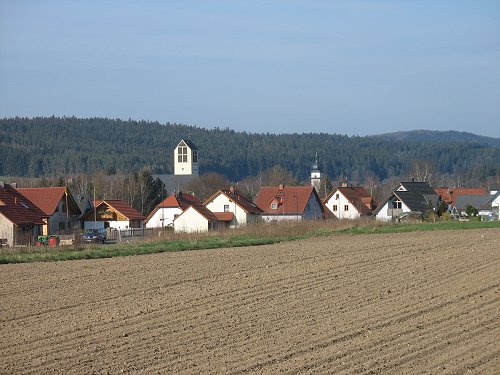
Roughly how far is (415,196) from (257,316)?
236 ft

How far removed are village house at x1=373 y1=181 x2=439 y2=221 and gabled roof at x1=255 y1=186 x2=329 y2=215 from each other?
25.8 ft

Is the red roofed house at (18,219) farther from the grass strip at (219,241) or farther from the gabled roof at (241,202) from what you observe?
the gabled roof at (241,202)

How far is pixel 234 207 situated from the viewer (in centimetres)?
7912

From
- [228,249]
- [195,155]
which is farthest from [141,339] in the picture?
[195,155]

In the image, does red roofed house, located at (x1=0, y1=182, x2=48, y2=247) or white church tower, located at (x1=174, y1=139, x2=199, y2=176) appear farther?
white church tower, located at (x1=174, y1=139, x2=199, y2=176)

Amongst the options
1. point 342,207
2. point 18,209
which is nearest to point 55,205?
point 18,209

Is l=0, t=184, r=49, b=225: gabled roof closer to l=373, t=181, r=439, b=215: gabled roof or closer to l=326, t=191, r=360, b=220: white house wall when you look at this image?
l=373, t=181, r=439, b=215: gabled roof

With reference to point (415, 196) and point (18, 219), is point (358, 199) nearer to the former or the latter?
point (415, 196)

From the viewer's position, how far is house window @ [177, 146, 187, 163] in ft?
528

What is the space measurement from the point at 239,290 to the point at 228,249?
56.6 feet

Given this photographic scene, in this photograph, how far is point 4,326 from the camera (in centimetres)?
1852

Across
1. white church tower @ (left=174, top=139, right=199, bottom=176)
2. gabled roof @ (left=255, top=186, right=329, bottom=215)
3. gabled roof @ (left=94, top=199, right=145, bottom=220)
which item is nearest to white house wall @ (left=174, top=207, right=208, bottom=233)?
gabled roof @ (left=94, top=199, right=145, bottom=220)

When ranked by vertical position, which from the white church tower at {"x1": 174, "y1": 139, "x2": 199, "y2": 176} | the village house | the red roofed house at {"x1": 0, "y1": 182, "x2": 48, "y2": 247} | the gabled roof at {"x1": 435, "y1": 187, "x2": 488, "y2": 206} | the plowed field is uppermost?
the white church tower at {"x1": 174, "y1": 139, "x2": 199, "y2": 176}

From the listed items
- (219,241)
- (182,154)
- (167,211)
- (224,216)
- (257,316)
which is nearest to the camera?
(257,316)
